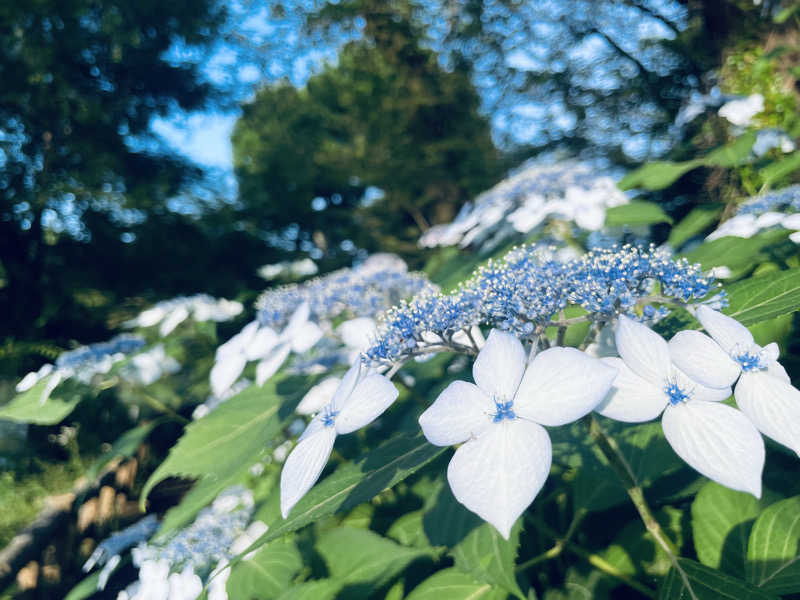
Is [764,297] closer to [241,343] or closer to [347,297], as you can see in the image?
[347,297]

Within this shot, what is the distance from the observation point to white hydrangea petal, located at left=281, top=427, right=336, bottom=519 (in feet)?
1.30

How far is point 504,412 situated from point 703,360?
0.16 m

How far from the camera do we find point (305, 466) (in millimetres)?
411

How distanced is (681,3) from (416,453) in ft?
9.87

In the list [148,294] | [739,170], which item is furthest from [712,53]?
[148,294]

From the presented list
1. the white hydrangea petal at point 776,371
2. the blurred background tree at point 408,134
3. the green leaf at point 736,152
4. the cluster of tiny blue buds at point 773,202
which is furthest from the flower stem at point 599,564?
the blurred background tree at point 408,134

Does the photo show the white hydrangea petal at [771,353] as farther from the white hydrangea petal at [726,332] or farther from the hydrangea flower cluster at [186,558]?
the hydrangea flower cluster at [186,558]

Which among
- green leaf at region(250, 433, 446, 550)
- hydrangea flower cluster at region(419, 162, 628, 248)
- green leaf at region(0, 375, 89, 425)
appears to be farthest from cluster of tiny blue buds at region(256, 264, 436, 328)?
green leaf at region(0, 375, 89, 425)

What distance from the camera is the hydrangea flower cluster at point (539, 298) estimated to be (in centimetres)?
46

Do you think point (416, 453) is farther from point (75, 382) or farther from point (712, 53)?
point (712, 53)

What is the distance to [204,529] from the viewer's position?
3.09 feet

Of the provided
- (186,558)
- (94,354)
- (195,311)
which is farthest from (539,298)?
(195,311)

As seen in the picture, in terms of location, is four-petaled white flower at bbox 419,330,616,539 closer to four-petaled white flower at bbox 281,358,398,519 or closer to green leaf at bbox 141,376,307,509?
four-petaled white flower at bbox 281,358,398,519

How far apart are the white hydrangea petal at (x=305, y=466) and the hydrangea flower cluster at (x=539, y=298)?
10 cm
